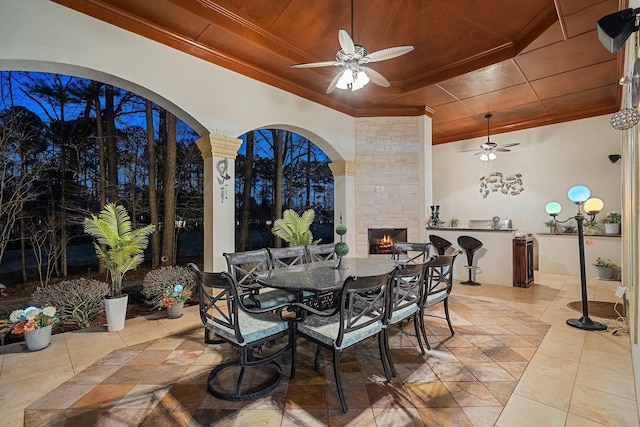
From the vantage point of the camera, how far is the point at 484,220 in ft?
23.7

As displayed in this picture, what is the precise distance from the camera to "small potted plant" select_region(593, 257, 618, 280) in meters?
5.37

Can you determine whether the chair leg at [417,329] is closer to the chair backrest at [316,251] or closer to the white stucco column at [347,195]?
the chair backrest at [316,251]

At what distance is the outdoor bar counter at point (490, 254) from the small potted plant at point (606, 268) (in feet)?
6.14

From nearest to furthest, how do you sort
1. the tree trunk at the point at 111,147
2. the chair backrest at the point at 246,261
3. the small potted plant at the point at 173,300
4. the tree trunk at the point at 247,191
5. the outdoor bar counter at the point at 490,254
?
the chair backrest at the point at 246,261, the small potted plant at the point at 173,300, the tree trunk at the point at 111,147, the outdoor bar counter at the point at 490,254, the tree trunk at the point at 247,191

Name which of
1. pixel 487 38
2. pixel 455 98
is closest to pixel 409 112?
pixel 455 98

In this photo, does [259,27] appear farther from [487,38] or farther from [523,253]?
[523,253]

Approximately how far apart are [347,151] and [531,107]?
3684mm

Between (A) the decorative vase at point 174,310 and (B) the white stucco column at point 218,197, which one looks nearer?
(A) the decorative vase at point 174,310

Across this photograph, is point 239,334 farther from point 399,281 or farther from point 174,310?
point 174,310

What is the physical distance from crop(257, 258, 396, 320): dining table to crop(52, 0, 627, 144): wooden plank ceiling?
2674 mm

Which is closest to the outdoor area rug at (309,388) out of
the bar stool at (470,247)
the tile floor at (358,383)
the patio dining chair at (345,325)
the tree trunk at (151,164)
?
the tile floor at (358,383)

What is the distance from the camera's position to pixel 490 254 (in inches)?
211

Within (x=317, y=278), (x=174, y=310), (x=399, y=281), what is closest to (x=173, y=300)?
(x=174, y=310)

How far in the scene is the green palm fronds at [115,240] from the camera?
317cm
